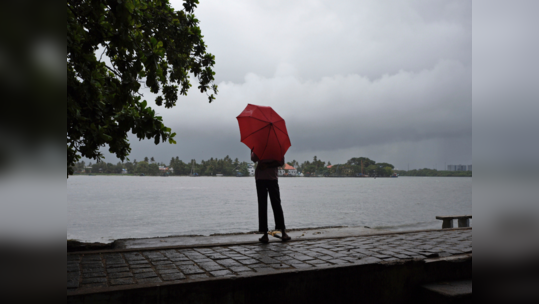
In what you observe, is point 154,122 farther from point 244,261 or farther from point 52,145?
point 52,145

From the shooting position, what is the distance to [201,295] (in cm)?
371

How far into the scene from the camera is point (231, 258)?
4879mm

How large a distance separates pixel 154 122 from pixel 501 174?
502 cm

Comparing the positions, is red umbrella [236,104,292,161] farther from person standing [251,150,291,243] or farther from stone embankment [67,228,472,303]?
stone embankment [67,228,472,303]

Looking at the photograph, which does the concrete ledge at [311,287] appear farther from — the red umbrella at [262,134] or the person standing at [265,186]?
Result: the red umbrella at [262,134]

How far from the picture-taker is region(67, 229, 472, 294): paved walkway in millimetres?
3852

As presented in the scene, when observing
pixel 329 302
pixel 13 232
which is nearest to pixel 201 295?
pixel 329 302

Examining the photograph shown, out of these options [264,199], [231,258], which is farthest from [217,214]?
[231,258]

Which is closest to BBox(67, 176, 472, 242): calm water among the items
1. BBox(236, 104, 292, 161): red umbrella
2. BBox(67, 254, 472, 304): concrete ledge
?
BBox(67, 254, 472, 304): concrete ledge

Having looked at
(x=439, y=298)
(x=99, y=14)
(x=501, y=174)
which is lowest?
(x=439, y=298)

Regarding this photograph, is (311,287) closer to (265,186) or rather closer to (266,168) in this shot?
(265,186)

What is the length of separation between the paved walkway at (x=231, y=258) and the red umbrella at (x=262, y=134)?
160 cm

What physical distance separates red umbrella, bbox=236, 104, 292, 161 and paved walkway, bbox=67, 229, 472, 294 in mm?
1598

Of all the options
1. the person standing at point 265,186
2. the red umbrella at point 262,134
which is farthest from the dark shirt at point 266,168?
the red umbrella at point 262,134
